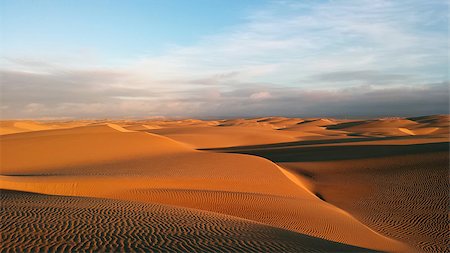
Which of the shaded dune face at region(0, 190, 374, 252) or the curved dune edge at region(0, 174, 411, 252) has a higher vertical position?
the shaded dune face at region(0, 190, 374, 252)

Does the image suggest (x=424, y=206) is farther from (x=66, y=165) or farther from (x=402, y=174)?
(x=66, y=165)

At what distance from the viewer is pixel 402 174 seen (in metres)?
20.7

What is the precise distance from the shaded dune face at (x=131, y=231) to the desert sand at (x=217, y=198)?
0.09 feet

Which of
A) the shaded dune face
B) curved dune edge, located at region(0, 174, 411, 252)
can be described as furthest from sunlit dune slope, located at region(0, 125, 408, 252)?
the shaded dune face

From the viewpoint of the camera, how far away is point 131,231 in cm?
836

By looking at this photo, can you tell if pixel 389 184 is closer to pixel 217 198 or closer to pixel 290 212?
pixel 290 212

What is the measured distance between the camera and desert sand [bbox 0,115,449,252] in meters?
8.16

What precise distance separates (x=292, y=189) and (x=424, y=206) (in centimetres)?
604

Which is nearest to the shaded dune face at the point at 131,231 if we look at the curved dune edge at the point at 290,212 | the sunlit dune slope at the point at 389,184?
the curved dune edge at the point at 290,212

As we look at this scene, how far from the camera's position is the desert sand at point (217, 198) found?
8.16 metres

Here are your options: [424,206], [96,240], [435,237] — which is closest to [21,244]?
[96,240]

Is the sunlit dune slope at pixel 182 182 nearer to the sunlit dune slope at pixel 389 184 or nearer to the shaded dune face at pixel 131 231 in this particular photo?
the sunlit dune slope at pixel 389 184

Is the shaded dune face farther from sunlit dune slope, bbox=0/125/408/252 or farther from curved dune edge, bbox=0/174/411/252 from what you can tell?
sunlit dune slope, bbox=0/125/408/252

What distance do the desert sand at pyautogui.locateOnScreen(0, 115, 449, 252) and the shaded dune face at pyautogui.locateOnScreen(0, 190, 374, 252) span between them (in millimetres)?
27
